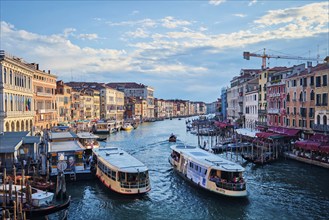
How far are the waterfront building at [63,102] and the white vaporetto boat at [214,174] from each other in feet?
131

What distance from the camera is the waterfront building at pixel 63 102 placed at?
5709cm

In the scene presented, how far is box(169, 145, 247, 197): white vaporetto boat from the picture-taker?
671 inches

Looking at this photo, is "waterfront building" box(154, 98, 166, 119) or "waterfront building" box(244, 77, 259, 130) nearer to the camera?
"waterfront building" box(244, 77, 259, 130)

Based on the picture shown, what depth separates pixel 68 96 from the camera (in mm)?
61219

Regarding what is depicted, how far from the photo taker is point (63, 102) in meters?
58.8

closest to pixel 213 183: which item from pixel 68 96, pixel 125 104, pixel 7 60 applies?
pixel 7 60

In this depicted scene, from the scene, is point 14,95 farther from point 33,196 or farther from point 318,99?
point 318,99

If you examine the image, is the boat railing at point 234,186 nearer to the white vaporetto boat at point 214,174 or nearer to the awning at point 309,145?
the white vaporetto boat at point 214,174

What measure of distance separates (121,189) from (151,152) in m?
17.1

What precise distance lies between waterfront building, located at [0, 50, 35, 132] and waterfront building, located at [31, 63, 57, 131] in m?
5.36

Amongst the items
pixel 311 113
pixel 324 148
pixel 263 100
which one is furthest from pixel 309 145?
pixel 263 100

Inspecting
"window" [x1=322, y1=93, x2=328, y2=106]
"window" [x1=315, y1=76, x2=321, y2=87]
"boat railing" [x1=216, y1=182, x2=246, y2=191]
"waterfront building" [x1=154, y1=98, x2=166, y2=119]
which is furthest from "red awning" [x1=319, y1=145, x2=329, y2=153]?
"waterfront building" [x1=154, y1=98, x2=166, y2=119]

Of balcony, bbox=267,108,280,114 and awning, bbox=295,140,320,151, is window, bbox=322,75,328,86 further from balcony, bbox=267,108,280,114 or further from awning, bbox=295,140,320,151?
balcony, bbox=267,108,280,114

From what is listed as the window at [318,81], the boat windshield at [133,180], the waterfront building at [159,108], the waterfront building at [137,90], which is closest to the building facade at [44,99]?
the boat windshield at [133,180]
